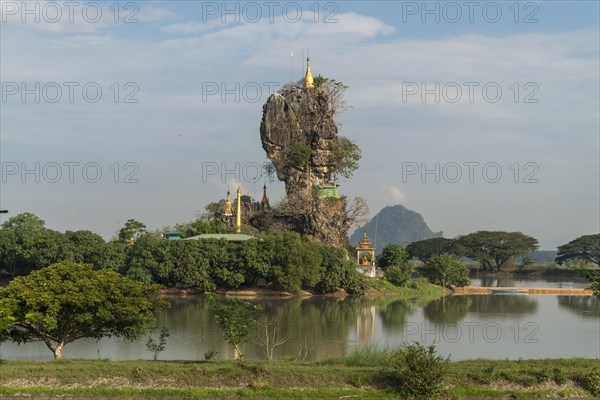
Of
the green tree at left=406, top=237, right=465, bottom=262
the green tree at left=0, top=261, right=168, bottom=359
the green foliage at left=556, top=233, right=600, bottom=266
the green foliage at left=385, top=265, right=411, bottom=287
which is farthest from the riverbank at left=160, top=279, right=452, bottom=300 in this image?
the green foliage at left=556, top=233, right=600, bottom=266

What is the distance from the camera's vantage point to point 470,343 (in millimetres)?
32625

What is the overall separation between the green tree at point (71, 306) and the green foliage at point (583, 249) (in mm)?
80960

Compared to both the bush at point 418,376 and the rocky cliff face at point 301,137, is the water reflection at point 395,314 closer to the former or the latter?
the rocky cliff face at point 301,137

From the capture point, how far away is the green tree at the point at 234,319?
866 inches

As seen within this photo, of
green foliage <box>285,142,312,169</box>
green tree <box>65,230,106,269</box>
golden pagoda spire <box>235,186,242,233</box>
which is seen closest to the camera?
green tree <box>65,230,106,269</box>

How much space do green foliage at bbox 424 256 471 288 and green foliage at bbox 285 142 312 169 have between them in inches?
544

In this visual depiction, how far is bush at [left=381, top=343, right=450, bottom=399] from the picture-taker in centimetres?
1905

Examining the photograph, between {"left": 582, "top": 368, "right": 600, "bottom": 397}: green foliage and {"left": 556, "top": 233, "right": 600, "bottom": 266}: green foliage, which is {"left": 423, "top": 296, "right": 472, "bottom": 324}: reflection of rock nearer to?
{"left": 582, "top": 368, "right": 600, "bottom": 397}: green foliage

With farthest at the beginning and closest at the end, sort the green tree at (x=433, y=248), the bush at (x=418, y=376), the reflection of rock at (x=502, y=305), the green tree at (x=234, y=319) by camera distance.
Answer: the green tree at (x=433, y=248) → the reflection of rock at (x=502, y=305) → the green tree at (x=234, y=319) → the bush at (x=418, y=376)

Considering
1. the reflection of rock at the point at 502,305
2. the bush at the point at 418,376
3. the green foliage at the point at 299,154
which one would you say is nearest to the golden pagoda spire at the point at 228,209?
the green foliage at the point at 299,154

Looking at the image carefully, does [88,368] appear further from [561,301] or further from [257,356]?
[561,301]

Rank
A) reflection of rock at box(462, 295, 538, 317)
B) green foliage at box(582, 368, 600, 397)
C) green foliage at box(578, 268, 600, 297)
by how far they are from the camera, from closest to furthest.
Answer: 1. green foliage at box(582, 368, 600, 397)
2. green foliage at box(578, 268, 600, 297)
3. reflection of rock at box(462, 295, 538, 317)

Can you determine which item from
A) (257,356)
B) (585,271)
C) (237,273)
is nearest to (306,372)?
(257,356)

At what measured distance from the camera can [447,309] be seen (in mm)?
49625
